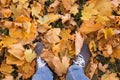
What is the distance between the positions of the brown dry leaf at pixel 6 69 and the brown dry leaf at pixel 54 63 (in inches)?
11.8

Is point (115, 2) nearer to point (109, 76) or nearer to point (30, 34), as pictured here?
point (109, 76)

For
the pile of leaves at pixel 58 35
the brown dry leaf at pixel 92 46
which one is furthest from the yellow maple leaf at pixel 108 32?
the brown dry leaf at pixel 92 46

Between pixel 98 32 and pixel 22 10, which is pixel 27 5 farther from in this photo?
pixel 98 32

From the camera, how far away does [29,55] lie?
273 centimetres

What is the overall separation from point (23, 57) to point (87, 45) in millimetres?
573

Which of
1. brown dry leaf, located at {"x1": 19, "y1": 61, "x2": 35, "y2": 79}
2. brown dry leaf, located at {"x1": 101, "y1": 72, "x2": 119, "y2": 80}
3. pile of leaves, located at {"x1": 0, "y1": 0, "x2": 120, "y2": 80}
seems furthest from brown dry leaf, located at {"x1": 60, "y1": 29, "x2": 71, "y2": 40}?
brown dry leaf, located at {"x1": 101, "y1": 72, "x2": 119, "y2": 80}

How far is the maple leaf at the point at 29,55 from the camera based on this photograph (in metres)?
2.71

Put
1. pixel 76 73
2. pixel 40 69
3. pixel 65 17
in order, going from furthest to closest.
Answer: pixel 65 17 < pixel 40 69 < pixel 76 73

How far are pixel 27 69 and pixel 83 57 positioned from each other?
492 mm

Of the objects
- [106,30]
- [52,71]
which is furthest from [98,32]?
[52,71]

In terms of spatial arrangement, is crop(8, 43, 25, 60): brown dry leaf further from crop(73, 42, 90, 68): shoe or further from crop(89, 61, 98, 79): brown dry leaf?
crop(89, 61, 98, 79): brown dry leaf

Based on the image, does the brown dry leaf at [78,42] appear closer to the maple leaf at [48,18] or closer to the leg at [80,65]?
the leg at [80,65]

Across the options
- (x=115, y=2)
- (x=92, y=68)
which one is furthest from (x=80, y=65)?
(x=115, y=2)

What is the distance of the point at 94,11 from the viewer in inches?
113
